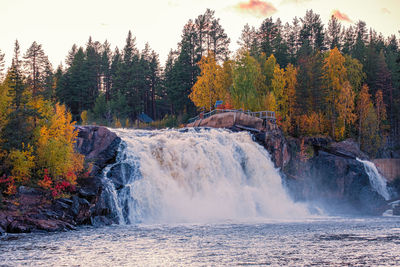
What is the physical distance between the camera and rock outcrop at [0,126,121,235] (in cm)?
2375

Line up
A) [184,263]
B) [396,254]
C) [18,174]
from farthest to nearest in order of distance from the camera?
[18,174]
[396,254]
[184,263]

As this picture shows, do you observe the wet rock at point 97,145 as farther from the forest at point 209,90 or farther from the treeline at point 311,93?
the treeline at point 311,93

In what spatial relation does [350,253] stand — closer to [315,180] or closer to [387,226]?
[387,226]

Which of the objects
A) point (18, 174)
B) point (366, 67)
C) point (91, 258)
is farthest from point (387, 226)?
point (366, 67)

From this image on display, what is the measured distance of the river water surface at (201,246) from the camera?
16.9m

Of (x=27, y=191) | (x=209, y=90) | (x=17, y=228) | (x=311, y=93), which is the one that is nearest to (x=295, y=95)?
(x=311, y=93)

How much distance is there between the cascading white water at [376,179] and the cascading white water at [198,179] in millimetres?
12219

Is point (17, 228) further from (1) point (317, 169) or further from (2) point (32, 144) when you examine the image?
(1) point (317, 169)

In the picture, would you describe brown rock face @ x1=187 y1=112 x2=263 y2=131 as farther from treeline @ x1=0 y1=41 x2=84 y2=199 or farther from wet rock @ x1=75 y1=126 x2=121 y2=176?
treeline @ x1=0 y1=41 x2=84 y2=199

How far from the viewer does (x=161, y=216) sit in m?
31.2

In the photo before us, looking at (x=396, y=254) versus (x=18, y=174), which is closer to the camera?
(x=396, y=254)

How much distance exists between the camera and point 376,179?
51.7 meters

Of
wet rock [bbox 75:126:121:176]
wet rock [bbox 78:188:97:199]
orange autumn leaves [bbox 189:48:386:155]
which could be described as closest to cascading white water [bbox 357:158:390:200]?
orange autumn leaves [bbox 189:48:386:155]

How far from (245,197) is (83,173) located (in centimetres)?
1512
